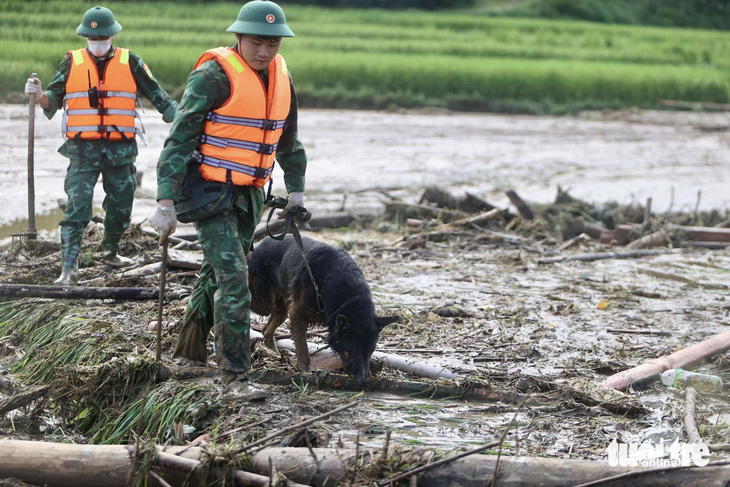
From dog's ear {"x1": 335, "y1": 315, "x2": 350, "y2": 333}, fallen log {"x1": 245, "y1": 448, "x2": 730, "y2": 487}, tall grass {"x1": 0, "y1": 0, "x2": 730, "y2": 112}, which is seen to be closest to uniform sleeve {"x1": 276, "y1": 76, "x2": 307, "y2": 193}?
dog's ear {"x1": 335, "y1": 315, "x2": 350, "y2": 333}

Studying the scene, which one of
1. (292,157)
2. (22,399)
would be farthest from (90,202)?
(292,157)

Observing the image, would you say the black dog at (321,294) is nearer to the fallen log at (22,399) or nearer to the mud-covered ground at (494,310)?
the mud-covered ground at (494,310)

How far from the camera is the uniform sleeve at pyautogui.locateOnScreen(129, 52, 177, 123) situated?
7547 millimetres

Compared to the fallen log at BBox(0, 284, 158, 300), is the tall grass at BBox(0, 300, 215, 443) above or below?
A: below

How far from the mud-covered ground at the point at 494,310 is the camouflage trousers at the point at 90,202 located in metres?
0.35

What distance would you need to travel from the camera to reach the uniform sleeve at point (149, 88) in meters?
7.55

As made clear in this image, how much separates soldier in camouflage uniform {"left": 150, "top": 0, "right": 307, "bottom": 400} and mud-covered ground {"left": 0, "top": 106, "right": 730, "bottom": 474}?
0.36 meters

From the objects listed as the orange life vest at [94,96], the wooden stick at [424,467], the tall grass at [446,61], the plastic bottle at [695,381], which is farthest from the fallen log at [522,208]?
the tall grass at [446,61]

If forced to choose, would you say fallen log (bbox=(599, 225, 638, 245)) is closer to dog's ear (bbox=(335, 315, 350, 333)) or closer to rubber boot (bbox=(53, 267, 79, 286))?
dog's ear (bbox=(335, 315, 350, 333))

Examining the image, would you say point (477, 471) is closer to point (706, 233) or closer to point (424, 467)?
point (424, 467)

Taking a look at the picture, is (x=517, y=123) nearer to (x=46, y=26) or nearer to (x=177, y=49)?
(x=177, y=49)

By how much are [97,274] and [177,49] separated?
787 inches

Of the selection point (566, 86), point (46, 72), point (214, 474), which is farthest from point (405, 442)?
point (566, 86)

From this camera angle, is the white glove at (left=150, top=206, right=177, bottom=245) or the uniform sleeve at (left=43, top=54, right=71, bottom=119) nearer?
the white glove at (left=150, top=206, right=177, bottom=245)
